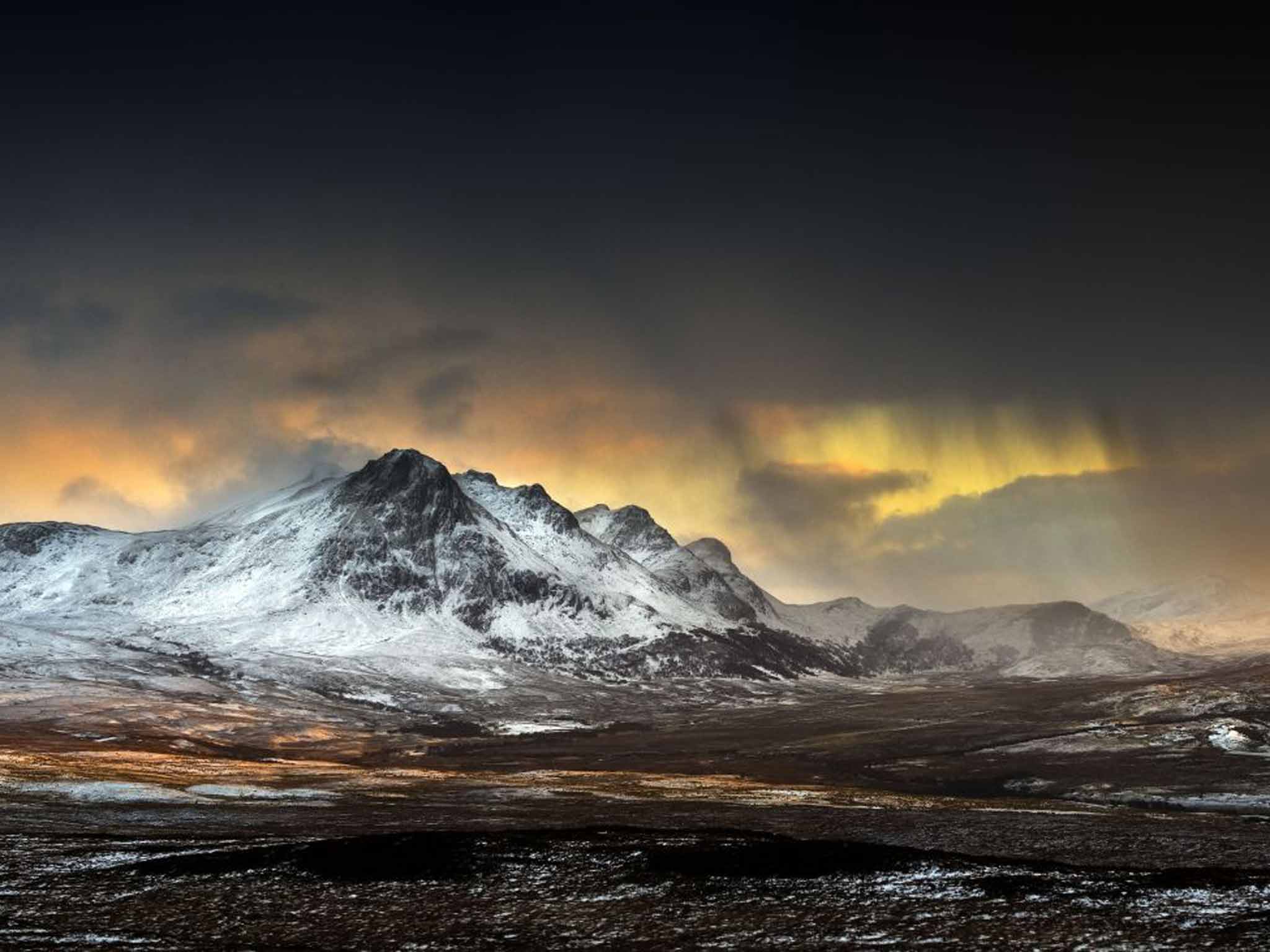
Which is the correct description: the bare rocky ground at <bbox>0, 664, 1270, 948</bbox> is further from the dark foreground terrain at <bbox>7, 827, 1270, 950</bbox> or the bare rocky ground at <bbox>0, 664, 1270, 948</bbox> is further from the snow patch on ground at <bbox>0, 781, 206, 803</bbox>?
the snow patch on ground at <bbox>0, 781, 206, 803</bbox>

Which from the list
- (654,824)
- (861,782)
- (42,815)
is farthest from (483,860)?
(861,782)

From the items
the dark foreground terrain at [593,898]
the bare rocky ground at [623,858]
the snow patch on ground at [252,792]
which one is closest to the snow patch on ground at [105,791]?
the bare rocky ground at [623,858]

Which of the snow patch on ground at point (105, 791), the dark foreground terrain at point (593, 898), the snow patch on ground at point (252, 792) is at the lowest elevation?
the dark foreground terrain at point (593, 898)

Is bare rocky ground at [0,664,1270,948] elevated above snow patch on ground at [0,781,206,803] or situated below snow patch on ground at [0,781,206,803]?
below

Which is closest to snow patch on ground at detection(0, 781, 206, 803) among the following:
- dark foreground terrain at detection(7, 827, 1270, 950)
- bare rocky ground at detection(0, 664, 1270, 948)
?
bare rocky ground at detection(0, 664, 1270, 948)

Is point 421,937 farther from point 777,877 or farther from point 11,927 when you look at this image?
point 777,877

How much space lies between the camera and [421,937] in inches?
1105

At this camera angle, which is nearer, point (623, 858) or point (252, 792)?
point (623, 858)

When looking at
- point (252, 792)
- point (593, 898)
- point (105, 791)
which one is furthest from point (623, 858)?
point (105, 791)

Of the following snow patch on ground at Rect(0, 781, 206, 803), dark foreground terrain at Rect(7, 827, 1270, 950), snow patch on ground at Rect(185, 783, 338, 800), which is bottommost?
dark foreground terrain at Rect(7, 827, 1270, 950)

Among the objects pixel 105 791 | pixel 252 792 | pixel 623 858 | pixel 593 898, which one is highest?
pixel 105 791

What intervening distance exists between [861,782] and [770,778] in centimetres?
1108

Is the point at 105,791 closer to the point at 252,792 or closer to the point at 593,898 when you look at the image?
the point at 252,792

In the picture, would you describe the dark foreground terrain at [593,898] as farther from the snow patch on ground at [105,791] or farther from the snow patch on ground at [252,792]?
the snow patch on ground at [252,792]
